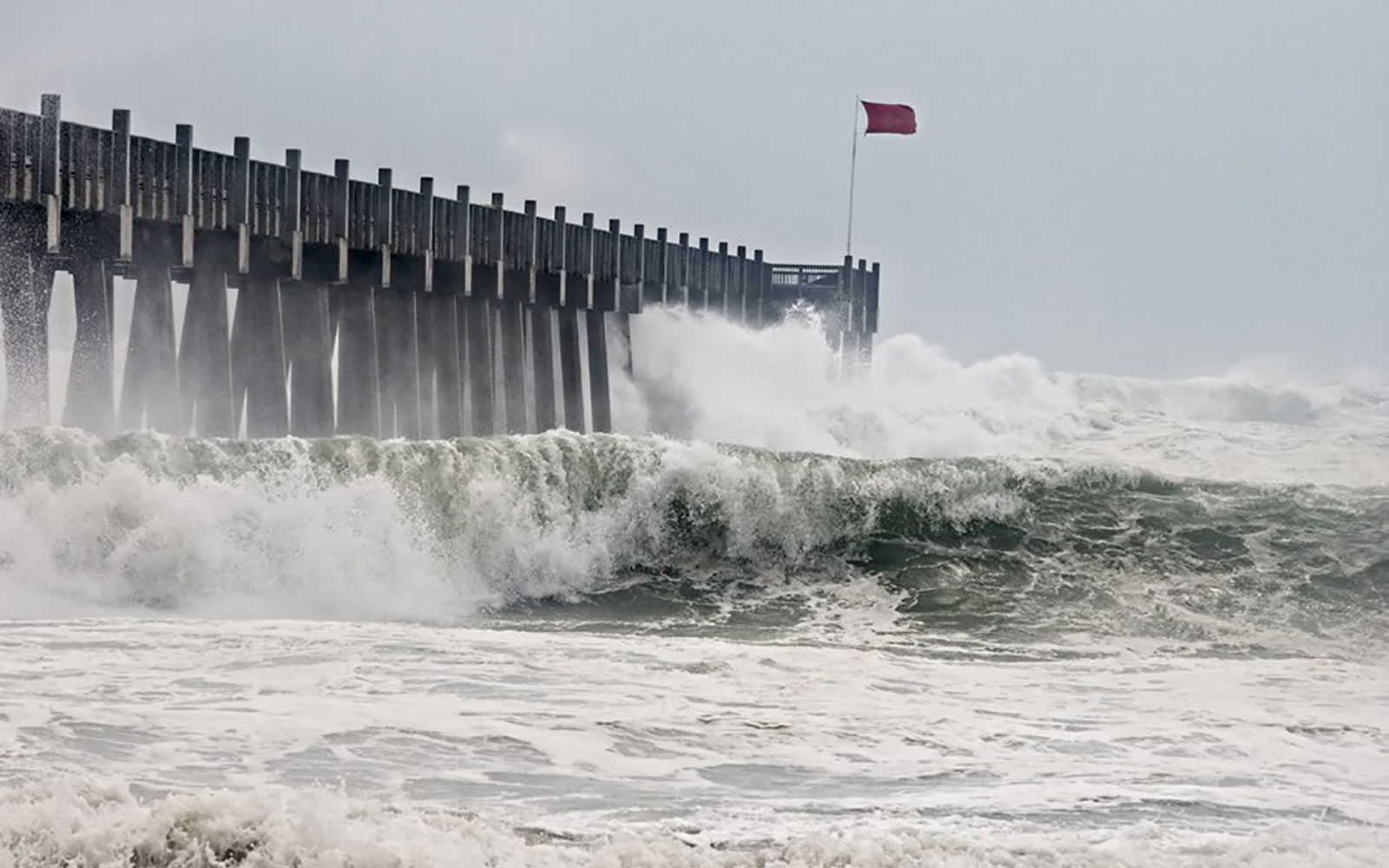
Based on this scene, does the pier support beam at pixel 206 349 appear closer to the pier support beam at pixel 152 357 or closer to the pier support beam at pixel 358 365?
the pier support beam at pixel 152 357

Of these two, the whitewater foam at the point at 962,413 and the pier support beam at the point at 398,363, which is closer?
the pier support beam at the point at 398,363

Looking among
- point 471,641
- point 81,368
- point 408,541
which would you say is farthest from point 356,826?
point 81,368

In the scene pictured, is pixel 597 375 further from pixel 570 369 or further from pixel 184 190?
pixel 184 190

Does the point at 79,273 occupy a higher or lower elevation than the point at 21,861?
higher

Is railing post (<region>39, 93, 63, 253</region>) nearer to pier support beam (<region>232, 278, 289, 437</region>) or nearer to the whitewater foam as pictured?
pier support beam (<region>232, 278, 289, 437</region>)

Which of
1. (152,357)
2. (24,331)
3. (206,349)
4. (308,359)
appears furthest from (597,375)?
(24,331)

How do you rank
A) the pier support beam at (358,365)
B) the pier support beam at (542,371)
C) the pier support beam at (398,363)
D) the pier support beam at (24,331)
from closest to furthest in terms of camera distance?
the pier support beam at (24,331) → the pier support beam at (358,365) → the pier support beam at (398,363) → the pier support beam at (542,371)

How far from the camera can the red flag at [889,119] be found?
46219 mm

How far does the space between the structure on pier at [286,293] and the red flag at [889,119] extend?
12.0m

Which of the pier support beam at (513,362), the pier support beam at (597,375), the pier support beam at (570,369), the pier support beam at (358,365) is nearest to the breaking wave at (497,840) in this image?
the pier support beam at (358,365)

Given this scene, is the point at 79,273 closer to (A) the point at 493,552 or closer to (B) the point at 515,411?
(A) the point at 493,552

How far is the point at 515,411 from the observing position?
101ft

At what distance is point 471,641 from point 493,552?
20.1 feet

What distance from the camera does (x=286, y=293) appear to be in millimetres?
24844
